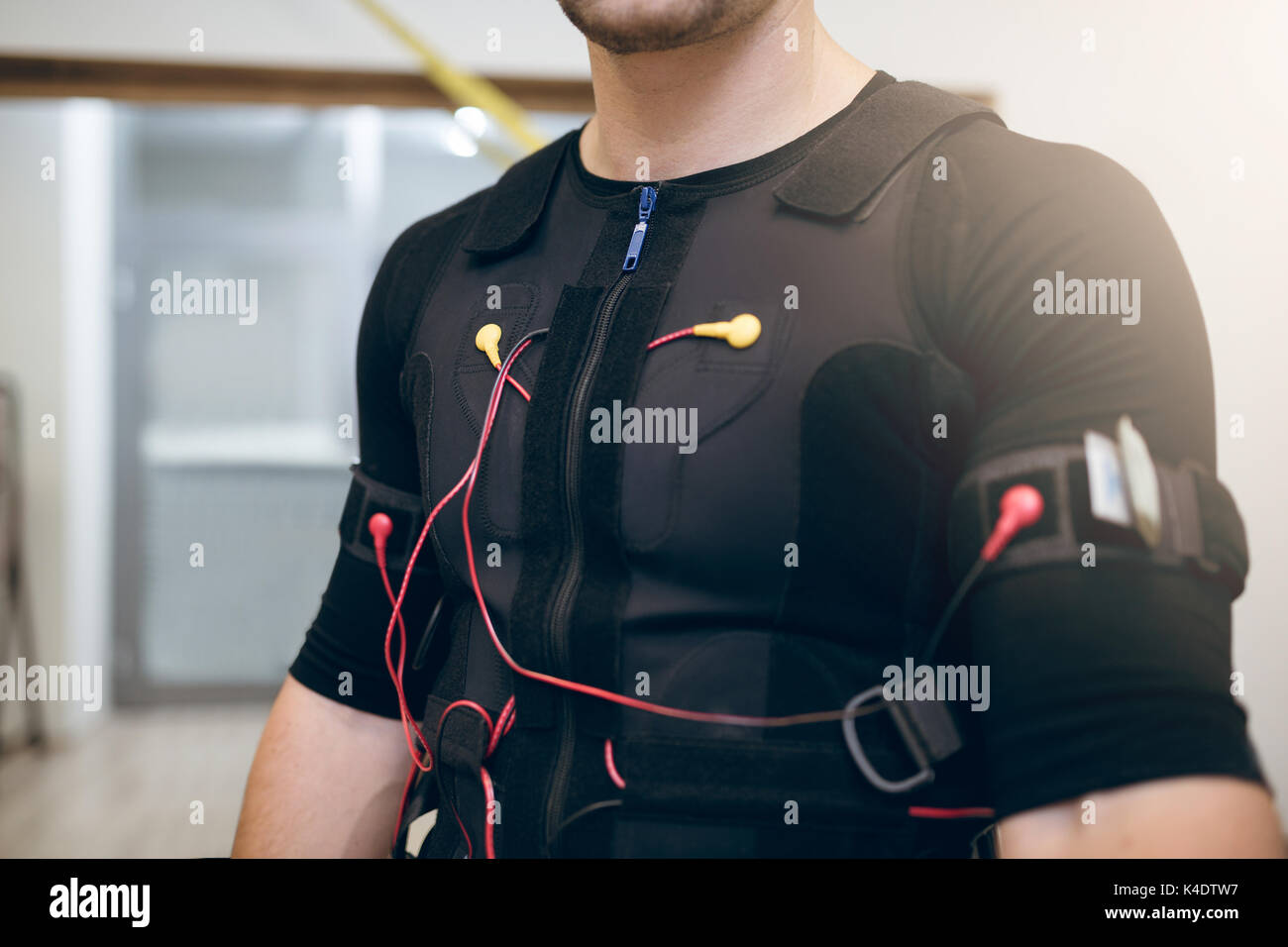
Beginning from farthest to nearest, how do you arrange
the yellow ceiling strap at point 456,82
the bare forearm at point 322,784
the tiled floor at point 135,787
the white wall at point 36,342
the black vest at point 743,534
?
the white wall at point 36,342, the tiled floor at point 135,787, the yellow ceiling strap at point 456,82, the bare forearm at point 322,784, the black vest at point 743,534

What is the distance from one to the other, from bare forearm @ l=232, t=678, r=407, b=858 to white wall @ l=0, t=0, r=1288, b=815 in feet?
6.27

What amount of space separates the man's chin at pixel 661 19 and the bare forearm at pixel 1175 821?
51 cm

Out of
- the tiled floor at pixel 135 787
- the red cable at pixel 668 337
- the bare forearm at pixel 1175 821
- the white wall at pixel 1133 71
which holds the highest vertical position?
the white wall at pixel 1133 71

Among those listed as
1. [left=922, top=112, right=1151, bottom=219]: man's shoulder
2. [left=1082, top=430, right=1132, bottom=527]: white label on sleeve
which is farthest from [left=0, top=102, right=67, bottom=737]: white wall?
[left=1082, top=430, right=1132, bottom=527]: white label on sleeve

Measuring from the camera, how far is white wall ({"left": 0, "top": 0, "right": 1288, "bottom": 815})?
2.02m

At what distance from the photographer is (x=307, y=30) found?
231 cm

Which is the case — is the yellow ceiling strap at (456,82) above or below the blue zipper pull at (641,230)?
above

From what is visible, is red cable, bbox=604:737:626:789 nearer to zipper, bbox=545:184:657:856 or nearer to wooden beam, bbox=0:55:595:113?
zipper, bbox=545:184:657:856

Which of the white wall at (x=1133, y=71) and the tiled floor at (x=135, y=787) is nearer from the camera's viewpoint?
the white wall at (x=1133, y=71)

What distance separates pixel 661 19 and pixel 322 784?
63 centimetres

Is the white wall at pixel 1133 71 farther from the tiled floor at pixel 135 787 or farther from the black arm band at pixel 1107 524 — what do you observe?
the tiled floor at pixel 135 787

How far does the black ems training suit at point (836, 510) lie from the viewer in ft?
1.63

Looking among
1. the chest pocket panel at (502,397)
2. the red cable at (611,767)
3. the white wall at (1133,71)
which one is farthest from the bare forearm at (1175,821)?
the white wall at (1133,71)

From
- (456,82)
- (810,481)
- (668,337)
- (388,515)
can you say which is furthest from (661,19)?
(456,82)
